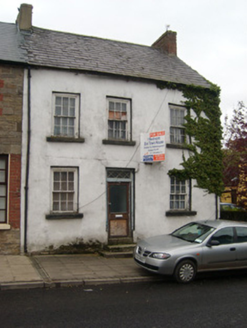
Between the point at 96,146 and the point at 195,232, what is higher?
the point at 96,146

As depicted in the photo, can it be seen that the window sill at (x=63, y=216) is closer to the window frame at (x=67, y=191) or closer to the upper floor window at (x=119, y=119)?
the window frame at (x=67, y=191)

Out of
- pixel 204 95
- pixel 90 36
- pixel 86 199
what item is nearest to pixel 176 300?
pixel 86 199

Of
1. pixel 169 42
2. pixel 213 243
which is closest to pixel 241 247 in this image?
pixel 213 243

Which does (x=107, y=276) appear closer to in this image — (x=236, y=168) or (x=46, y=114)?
(x=46, y=114)

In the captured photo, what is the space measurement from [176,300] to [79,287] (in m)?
2.39

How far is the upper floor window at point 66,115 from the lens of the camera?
12758mm

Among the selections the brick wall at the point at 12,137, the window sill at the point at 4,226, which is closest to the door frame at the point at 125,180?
the brick wall at the point at 12,137

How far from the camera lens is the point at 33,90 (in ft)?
40.5

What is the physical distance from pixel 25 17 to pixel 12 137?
5561 millimetres

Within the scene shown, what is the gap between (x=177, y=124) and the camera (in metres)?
14.8

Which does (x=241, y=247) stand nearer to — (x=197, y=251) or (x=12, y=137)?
(x=197, y=251)

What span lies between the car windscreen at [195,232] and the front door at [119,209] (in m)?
3.24

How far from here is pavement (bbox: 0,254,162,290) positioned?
8.54 m

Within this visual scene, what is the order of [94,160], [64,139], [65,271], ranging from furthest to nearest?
[94,160] → [64,139] → [65,271]
